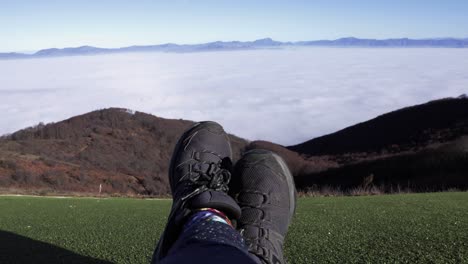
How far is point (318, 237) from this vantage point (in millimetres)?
3936

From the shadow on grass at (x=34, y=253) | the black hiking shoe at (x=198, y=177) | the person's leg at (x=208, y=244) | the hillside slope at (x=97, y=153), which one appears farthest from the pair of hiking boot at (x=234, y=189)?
the hillside slope at (x=97, y=153)

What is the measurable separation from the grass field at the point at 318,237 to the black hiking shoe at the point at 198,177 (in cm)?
93

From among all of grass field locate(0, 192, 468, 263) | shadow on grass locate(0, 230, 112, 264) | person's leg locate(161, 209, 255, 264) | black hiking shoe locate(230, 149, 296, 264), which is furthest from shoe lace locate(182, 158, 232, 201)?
shadow on grass locate(0, 230, 112, 264)

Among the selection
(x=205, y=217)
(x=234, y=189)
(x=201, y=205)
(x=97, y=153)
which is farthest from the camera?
(x=97, y=153)

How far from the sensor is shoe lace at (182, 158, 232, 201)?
2340 mm

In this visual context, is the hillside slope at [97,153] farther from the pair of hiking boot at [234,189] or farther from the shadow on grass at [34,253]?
the pair of hiking boot at [234,189]

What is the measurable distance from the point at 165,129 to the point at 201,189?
249 feet

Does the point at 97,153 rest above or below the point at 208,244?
below

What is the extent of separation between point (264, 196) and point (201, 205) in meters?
0.63

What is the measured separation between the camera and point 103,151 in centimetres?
7119

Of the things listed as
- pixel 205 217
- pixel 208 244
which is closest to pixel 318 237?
pixel 205 217

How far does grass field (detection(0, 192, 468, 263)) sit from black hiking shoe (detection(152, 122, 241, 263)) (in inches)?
36.5

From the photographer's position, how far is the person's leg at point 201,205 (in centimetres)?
144

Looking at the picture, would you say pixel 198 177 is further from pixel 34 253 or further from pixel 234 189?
pixel 34 253
